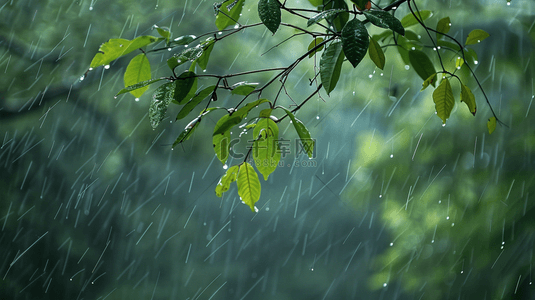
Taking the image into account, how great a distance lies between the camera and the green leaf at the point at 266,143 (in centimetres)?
51

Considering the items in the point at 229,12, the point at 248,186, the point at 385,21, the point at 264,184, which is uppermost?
the point at 264,184

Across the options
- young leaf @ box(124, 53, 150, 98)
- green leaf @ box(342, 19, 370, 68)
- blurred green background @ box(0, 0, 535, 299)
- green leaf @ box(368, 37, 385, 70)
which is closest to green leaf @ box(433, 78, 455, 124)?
green leaf @ box(368, 37, 385, 70)

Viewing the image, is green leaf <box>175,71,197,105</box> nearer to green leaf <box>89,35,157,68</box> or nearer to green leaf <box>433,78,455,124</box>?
green leaf <box>89,35,157,68</box>

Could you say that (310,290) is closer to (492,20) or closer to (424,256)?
(424,256)

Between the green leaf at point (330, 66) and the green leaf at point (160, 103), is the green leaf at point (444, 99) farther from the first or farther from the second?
the green leaf at point (160, 103)

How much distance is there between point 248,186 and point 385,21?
300mm

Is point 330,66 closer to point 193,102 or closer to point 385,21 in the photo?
point 385,21

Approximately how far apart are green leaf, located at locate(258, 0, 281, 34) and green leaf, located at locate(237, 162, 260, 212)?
0.76 feet

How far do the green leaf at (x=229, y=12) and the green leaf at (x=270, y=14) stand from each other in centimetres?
14

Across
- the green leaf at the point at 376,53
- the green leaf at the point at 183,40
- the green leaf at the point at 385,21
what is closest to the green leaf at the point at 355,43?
the green leaf at the point at 385,21

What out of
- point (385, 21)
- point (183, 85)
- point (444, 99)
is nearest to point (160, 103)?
point (183, 85)

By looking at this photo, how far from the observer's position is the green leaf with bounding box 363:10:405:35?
0.35 metres

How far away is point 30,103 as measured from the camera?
10.3ft

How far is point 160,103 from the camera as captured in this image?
438mm
